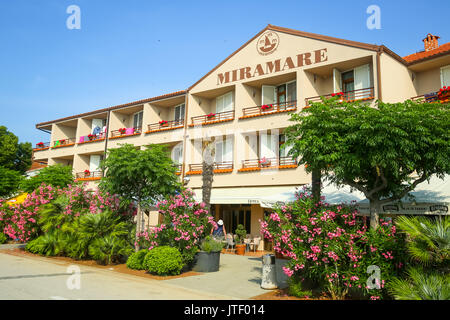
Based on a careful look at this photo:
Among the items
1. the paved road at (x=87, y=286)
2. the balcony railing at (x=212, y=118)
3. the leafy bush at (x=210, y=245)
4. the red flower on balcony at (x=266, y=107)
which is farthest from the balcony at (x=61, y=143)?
the leafy bush at (x=210, y=245)

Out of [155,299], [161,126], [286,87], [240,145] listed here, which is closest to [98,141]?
[161,126]

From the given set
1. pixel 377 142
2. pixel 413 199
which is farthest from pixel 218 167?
pixel 377 142

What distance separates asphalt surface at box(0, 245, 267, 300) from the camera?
8465 millimetres

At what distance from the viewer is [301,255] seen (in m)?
8.56

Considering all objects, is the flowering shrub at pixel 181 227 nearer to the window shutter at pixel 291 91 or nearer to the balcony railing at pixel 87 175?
the window shutter at pixel 291 91

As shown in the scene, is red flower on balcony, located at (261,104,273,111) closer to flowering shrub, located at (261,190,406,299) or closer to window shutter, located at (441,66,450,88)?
window shutter, located at (441,66,450,88)

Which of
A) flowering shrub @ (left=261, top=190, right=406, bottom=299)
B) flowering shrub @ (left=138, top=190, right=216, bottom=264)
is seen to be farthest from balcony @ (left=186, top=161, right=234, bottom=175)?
flowering shrub @ (left=261, top=190, right=406, bottom=299)

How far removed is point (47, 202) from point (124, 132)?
41.2ft

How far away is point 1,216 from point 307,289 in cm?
2041

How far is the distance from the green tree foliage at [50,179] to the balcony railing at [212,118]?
31.4ft

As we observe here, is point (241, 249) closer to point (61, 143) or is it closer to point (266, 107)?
point (266, 107)

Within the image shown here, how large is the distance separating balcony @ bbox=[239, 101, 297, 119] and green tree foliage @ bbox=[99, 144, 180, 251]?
8247mm

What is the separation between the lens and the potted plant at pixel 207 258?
12.6 meters

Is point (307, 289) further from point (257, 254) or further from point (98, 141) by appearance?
point (98, 141)
